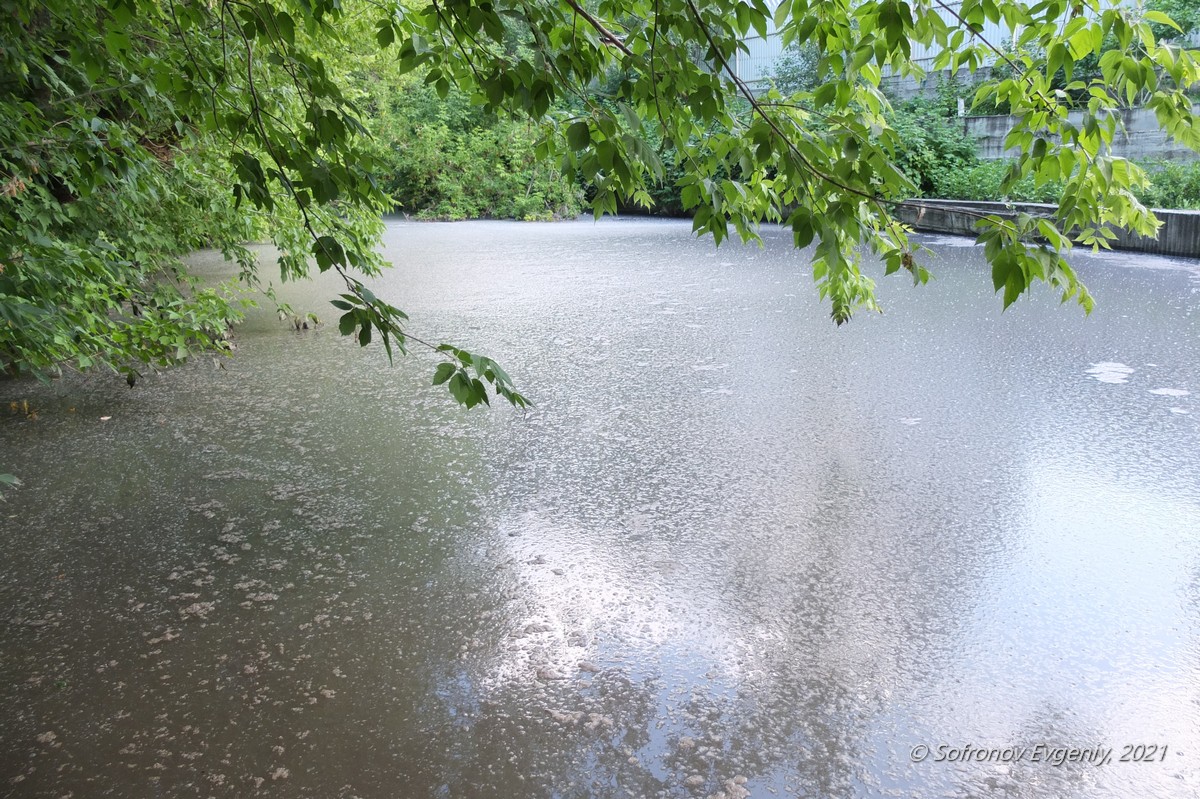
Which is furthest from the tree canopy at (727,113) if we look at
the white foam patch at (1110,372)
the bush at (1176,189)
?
the bush at (1176,189)

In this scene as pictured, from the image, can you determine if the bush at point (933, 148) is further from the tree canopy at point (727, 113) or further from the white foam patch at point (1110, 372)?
the tree canopy at point (727, 113)

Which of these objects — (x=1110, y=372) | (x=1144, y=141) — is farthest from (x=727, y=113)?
(x=1144, y=141)

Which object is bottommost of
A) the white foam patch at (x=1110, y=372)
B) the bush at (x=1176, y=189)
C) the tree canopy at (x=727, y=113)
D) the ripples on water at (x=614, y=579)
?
the ripples on water at (x=614, y=579)

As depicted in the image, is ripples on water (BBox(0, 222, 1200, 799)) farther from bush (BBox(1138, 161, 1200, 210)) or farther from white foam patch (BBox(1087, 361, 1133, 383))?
bush (BBox(1138, 161, 1200, 210))

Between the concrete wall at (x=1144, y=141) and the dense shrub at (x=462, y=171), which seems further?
the dense shrub at (x=462, y=171)

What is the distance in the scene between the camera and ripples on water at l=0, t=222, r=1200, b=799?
7.28 ft

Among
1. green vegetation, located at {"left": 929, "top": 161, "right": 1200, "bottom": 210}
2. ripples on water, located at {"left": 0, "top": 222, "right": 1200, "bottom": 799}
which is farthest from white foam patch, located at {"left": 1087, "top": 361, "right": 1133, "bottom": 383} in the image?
green vegetation, located at {"left": 929, "top": 161, "right": 1200, "bottom": 210}

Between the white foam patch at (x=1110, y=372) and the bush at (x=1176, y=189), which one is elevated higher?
the bush at (x=1176, y=189)

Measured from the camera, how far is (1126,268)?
9.29m

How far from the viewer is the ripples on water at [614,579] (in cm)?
222

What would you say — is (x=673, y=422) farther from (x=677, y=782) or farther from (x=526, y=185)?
(x=526, y=185)

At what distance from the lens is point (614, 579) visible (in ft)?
10.1

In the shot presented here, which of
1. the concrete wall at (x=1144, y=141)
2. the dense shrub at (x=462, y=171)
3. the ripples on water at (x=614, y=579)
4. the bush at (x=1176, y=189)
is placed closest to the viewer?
the ripples on water at (x=614, y=579)

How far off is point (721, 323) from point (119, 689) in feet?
18.1
